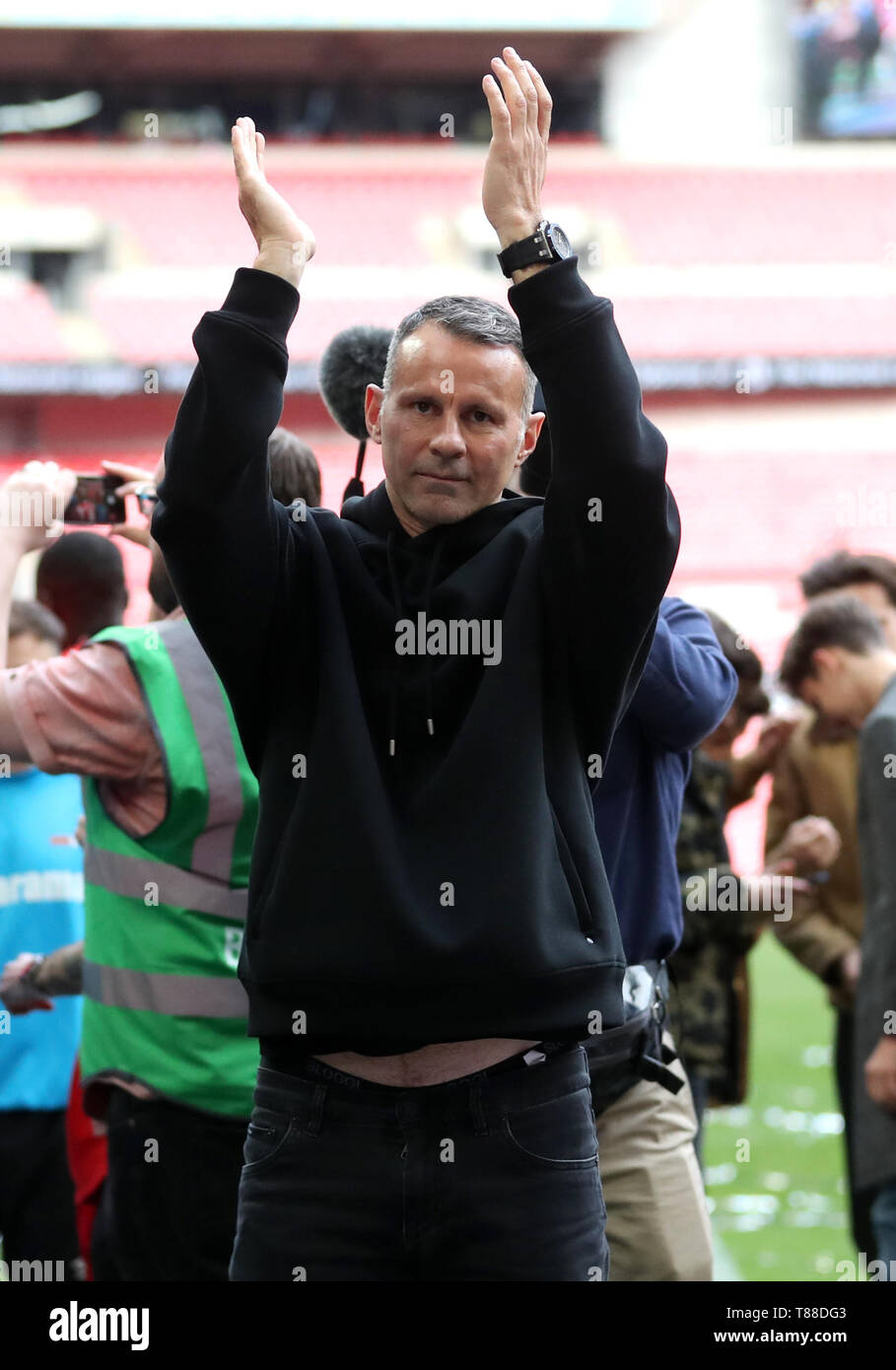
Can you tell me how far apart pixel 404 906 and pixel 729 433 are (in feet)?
62.4

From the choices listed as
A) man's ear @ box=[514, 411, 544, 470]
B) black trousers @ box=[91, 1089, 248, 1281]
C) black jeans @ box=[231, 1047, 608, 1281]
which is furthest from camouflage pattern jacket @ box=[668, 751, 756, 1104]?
black jeans @ box=[231, 1047, 608, 1281]

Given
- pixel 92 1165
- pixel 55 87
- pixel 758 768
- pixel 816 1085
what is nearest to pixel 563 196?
pixel 55 87

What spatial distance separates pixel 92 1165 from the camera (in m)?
3.27

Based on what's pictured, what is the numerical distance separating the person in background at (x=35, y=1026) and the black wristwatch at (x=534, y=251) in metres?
2.07

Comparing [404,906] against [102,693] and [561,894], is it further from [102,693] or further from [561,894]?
[102,693]

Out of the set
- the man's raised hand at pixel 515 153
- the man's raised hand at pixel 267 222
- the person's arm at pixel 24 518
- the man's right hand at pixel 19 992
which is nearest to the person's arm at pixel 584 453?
the man's raised hand at pixel 515 153

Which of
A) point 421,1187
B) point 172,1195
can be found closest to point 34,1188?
point 172,1195

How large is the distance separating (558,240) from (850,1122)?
306 cm

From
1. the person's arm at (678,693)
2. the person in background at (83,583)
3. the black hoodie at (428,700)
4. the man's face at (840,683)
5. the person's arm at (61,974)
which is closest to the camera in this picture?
the black hoodie at (428,700)

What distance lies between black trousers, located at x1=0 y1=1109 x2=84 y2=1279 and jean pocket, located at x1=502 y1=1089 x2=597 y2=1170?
1.95 m

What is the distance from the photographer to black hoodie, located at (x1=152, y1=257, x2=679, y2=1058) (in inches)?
73.2

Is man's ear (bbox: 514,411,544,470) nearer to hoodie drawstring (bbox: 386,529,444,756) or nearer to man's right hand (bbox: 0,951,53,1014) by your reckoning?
hoodie drawstring (bbox: 386,529,444,756)

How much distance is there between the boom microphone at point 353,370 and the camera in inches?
112

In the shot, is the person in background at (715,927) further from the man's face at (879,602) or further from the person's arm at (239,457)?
the person's arm at (239,457)
